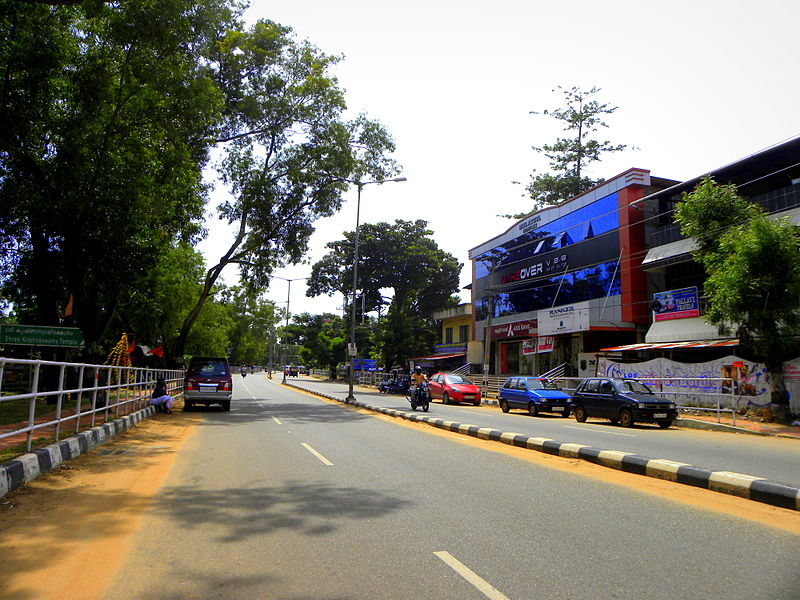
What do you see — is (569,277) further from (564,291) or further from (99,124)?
(99,124)

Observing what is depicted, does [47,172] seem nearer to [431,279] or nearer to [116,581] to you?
[116,581]

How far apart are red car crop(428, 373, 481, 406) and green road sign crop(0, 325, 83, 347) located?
1746 cm

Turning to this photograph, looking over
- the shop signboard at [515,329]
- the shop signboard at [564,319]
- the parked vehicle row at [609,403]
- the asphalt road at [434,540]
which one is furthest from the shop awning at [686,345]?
the asphalt road at [434,540]

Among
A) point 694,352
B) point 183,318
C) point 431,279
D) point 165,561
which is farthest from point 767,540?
point 431,279

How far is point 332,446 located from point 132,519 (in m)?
5.71

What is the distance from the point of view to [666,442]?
12922 mm

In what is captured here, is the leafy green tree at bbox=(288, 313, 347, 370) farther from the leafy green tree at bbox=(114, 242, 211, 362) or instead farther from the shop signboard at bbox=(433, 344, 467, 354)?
the leafy green tree at bbox=(114, 242, 211, 362)

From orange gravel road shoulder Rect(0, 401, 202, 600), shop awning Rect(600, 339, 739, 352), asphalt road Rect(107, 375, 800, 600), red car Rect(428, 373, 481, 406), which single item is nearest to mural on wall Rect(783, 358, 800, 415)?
shop awning Rect(600, 339, 739, 352)

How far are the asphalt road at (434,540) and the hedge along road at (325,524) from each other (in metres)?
0.02

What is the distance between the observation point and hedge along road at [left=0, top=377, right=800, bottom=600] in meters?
4.07

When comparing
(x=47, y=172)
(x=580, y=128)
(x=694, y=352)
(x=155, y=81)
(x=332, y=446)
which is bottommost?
(x=332, y=446)

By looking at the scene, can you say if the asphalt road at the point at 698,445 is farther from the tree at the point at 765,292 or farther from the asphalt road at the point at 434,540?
the tree at the point at 765,292

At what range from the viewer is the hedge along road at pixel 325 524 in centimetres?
407

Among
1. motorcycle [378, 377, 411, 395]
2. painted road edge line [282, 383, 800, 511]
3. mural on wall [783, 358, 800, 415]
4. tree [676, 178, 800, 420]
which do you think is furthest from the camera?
motorcycle [378, 377, 411, 395]
